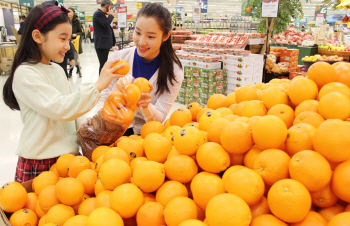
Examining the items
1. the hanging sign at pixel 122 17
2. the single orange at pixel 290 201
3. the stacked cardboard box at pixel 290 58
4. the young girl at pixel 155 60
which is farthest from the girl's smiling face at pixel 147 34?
the hanging sign at pixel 122 17

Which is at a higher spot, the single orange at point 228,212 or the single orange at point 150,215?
the single orange at point 228,212

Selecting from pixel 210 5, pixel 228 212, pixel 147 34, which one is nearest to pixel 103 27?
pixel 147 34

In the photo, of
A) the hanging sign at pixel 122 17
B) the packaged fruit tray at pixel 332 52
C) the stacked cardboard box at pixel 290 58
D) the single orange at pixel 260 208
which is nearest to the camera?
the single orange at pixel 260 208

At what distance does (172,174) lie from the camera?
3.25 ft

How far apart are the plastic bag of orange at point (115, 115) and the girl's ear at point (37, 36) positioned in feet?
1.60

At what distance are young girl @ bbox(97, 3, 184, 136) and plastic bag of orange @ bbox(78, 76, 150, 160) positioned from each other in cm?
26

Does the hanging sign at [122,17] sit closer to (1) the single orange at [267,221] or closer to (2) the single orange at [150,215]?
(2) the single orange at [150,215]

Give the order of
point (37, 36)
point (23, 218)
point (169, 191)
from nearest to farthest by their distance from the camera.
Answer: point (169, 191), point (23, 218), point (37, 36)

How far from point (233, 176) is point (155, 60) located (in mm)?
1309

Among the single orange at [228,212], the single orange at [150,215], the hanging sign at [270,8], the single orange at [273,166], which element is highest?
the hanging sign at [270,8]

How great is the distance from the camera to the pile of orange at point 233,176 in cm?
74

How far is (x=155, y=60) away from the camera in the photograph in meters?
1.93

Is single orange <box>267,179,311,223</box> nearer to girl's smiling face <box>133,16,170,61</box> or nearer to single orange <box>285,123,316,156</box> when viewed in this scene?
single orange <box>285,123,316,156</box>

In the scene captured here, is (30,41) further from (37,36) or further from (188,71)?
(188,71)
